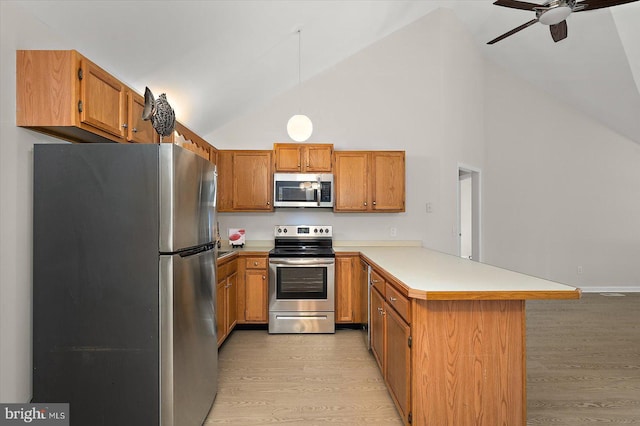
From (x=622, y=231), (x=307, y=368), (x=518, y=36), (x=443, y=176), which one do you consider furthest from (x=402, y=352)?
(x=622, y=231)

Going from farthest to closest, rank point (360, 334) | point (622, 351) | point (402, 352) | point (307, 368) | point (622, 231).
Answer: point (622, 231) < point (360, 334) < point (622, 351) < point (307, 368) < point (402, 352)

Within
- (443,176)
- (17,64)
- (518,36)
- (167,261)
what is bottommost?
(167,261)

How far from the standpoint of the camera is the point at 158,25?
2109mm

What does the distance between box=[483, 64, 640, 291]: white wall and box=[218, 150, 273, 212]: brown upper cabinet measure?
3.57 meters

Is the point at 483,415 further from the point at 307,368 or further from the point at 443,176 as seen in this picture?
the point at 443,176

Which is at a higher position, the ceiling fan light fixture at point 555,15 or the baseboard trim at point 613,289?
the ceiling fan light fixture at point 555,15

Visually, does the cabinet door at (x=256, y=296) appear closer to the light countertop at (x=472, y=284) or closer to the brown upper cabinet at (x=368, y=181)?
the brown upper cabinet at (x=368, y=181)

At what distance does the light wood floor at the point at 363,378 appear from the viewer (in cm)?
206

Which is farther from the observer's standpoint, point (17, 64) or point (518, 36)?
point (518, 36)

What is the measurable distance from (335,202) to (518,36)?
11.4 ft

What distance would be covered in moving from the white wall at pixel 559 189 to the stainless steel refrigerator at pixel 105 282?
4.99 metres

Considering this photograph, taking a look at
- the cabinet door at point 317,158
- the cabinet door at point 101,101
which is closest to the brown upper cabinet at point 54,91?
the cabinet door at point 101,101

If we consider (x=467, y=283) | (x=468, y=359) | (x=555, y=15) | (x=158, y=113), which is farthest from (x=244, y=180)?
(x=555, y=15)

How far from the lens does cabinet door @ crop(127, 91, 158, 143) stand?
2.02 metres
